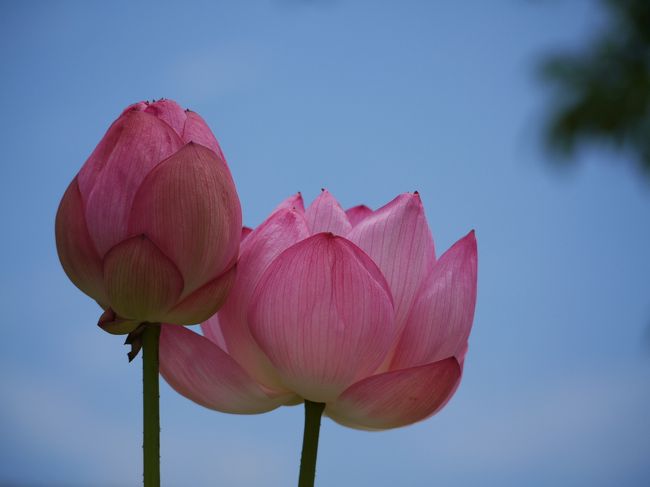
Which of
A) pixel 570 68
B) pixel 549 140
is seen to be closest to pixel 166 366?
pixel 570 68

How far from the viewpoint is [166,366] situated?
34 cm

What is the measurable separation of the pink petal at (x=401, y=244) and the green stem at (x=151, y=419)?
0.10 meters

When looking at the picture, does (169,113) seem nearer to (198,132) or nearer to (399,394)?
(198,132)

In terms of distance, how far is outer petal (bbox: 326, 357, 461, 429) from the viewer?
306mm

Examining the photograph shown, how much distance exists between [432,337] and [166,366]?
11 centimetres

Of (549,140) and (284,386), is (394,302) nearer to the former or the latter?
(284,386)

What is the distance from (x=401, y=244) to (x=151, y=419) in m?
0.12

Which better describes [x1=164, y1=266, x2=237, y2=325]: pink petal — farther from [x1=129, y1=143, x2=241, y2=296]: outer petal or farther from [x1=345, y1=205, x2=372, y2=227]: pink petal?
[x1=345, y1=205, x2=372, y2=227]: pink petal

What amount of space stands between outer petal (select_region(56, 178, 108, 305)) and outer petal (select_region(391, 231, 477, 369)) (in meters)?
0.12

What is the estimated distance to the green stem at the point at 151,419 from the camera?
0.27 meters

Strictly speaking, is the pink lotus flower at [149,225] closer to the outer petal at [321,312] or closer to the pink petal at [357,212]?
the outer petal at [321,312]

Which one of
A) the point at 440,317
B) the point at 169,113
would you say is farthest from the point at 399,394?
the point at 169,113

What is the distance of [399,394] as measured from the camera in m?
0.31

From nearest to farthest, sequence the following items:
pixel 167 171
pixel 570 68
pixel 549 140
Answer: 1. pixel 167 171
2. pixel 570 68
3. pixel 549 140
